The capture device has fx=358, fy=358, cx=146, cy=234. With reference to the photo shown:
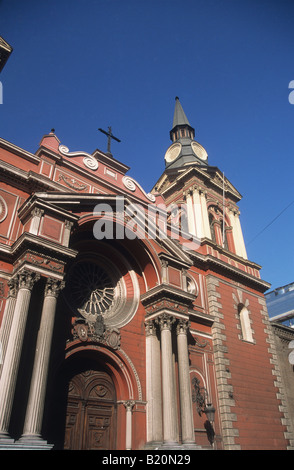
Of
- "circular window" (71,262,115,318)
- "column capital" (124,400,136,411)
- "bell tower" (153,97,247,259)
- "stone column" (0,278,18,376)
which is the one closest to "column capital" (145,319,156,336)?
"circular window" (71,262,115,318)

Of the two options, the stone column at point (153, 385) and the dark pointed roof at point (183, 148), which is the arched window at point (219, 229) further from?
the stone column at point (153, 385)

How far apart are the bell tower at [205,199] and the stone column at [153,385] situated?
25.4 feet

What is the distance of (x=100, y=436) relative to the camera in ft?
43.8

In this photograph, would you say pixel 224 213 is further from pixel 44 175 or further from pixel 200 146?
pixel 44 175

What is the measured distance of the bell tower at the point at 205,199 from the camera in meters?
23.6

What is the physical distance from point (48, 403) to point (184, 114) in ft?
99.5

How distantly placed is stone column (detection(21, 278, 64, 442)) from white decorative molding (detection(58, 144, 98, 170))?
822 centimetres

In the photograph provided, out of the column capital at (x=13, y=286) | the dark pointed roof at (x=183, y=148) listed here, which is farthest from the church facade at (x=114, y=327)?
the dark pointed roof at (x=183, y=148)

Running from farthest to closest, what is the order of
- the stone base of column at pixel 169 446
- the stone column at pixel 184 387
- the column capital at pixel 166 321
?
1. the column capital at pixel 166 321
2. the stone column at pixel 184 387
3. the stone base of column at pixel 169 446

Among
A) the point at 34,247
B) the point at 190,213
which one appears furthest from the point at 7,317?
the point at 190,213

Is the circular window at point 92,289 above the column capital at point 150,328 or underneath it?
above

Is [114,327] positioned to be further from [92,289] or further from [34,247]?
[34,247]

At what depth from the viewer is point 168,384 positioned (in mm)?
13914

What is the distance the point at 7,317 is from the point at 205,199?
1643 centimetres
